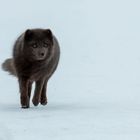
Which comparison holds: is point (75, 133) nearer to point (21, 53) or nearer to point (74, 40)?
point (21, 53)

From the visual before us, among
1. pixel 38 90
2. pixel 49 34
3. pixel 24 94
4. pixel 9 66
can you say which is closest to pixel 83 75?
pixel 9 66

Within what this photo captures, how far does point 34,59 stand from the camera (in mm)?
9219

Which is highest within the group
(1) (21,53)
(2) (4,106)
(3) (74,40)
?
(1) (21,53)

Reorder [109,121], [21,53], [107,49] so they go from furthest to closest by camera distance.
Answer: [107,49] < [21,53] < [109,121]

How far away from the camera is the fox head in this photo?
897 centimetres

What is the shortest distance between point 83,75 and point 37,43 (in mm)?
5839

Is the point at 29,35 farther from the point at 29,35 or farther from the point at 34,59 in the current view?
the point at 34,59

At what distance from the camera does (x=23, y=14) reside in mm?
29406

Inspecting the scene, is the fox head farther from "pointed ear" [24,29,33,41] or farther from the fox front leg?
the fox front leg

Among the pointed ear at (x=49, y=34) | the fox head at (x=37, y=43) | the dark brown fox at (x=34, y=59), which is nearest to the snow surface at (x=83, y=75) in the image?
the dark brown fox at (x=34, y=59)

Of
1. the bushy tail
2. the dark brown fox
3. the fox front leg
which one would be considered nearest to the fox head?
the dark brown fox

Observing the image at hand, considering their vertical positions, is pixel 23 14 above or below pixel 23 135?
below

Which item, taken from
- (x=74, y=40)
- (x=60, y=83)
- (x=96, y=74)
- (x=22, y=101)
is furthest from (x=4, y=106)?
(x=74, y=40)

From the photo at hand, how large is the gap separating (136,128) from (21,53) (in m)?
2.73
